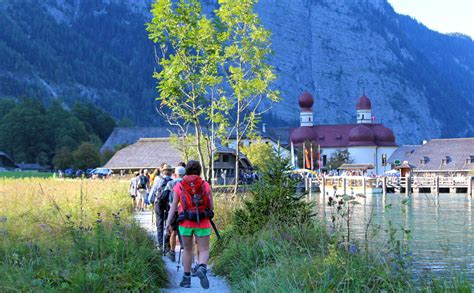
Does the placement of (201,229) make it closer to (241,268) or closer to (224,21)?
(241,268)

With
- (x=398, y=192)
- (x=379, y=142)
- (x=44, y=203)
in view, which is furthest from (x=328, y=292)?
(x=379, y=142)

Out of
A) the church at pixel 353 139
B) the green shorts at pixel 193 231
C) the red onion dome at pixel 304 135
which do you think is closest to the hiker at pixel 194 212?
the green shorts at pixel 193 231

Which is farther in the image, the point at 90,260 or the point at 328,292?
the point at 90,260

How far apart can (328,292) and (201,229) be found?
3.00m

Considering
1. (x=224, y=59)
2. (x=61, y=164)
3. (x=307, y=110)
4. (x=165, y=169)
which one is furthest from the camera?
(x=307, y=110)

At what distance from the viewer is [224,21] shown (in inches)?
952

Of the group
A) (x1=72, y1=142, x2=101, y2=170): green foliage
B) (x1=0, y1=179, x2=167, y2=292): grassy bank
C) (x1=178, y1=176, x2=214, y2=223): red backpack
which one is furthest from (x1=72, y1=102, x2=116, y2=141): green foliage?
(x1=178, y1=176, x2=214, y2=223): red backpack

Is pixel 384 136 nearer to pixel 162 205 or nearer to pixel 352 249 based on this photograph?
pixel 162 205

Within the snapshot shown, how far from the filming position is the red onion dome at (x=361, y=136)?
134 meters

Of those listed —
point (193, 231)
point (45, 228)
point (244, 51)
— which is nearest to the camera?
point (193, 231)

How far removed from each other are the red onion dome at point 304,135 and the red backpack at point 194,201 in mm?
130726

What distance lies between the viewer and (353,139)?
13500 cm

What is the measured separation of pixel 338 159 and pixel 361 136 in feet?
26.2

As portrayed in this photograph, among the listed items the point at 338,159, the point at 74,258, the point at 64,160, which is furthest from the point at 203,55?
the point at 338,159
